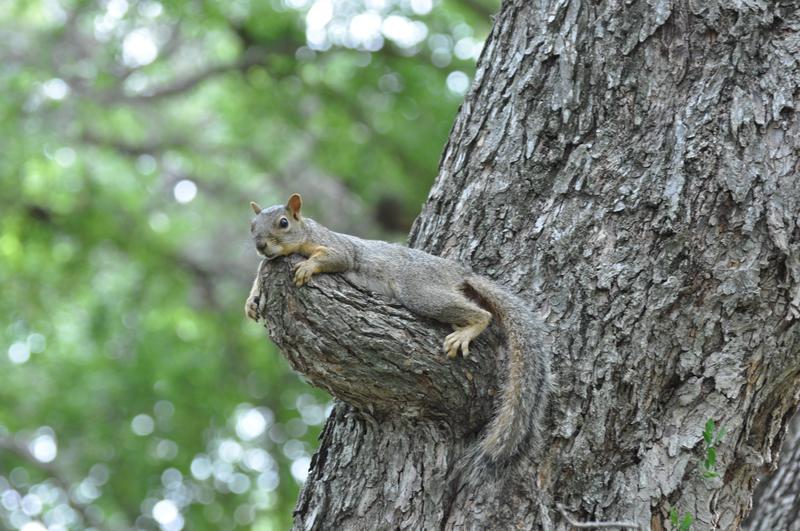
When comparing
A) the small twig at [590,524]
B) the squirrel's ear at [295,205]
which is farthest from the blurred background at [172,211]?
the small twig at [590,524]

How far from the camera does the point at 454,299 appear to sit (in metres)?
3.40

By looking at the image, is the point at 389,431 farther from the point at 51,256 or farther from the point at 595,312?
the point at 51,256

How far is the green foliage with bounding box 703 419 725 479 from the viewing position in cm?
306

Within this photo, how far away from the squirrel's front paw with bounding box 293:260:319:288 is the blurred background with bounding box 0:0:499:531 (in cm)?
583

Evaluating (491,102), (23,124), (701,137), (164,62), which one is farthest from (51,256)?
(701,137)

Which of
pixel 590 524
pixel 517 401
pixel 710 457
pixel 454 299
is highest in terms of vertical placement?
pixel 454 299

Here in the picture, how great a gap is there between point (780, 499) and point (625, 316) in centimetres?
161

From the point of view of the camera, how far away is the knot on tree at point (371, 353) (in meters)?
3.08

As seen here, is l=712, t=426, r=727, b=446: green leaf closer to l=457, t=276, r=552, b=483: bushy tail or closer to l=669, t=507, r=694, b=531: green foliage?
l=669, t=507, r=694, b=531: green foliage

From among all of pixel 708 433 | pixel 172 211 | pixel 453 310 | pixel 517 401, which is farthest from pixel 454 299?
pixel 172 211

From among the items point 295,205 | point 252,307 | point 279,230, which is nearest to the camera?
point 252,307

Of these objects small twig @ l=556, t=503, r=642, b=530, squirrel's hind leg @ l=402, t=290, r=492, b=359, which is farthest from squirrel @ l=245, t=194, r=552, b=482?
small twig @ l=556, t=503, r=642, b=530

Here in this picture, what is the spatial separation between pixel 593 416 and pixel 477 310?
516 millimetres

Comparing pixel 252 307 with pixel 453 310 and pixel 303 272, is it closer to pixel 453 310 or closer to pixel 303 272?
pixel 303 272
